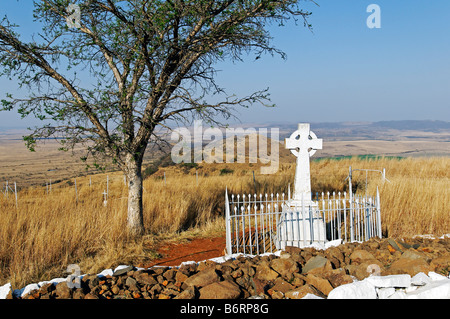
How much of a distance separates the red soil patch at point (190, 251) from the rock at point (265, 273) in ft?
8.49

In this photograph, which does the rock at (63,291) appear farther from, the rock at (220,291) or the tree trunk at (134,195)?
the tree trunk at (134,195)

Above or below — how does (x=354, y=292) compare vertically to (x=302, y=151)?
below

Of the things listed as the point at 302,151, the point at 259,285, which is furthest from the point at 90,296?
the point at 302,151

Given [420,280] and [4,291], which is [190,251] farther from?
[420,280]

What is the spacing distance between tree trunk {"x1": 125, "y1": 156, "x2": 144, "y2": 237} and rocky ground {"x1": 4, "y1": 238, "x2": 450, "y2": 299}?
12.0 feet

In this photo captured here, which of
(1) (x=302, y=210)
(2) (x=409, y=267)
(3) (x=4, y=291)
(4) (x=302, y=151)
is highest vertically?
(4) (x=302, y=151)

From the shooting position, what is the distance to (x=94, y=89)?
735cm

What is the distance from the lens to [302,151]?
7.51 m

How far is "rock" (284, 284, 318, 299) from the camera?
156 inches

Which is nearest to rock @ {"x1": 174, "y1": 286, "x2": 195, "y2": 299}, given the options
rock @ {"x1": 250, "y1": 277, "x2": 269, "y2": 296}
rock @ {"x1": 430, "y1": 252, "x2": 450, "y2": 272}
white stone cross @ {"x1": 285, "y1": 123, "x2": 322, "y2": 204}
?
rock @ {"x1": 250, "y1": 277, "x2": 269, "y2": 296}

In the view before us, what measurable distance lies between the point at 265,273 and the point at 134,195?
4734mm

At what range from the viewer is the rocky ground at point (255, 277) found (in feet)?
13.5

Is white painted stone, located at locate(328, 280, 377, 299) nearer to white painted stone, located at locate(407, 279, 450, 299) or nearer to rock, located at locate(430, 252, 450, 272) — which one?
white painted stone, located at locate(407, 279, 450, 299)

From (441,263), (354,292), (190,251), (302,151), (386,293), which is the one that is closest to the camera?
(354,292)
